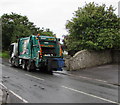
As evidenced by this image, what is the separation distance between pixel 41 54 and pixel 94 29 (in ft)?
25.4

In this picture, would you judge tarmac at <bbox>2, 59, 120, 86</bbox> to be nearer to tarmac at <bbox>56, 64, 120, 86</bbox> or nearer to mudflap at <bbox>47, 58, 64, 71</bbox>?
tarmac at <bbox>56, 64, 120, 86</bbox>

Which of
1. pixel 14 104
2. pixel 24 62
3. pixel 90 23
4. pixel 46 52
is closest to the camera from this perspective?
pixel 14 104

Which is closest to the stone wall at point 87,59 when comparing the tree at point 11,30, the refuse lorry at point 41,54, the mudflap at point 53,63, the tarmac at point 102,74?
the tarmac at point 102,74

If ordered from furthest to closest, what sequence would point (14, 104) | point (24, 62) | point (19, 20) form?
point (19, 20), point (24, 62), point (14, 104)

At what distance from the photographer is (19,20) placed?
40750mm

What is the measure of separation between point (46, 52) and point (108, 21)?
27.9 ft

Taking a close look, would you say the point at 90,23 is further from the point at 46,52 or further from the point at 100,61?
the point at 46,52

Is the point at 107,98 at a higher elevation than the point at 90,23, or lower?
lower

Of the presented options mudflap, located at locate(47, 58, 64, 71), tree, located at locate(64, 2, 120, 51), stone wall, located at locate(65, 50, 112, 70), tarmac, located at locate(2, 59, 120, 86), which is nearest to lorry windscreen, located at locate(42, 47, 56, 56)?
mudflap, located at locate(47, 58, 64, 71)

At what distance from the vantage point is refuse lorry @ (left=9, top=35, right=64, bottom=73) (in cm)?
1702

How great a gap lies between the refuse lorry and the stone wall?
2.15m

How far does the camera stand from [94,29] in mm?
22125

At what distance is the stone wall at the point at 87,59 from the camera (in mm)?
20220

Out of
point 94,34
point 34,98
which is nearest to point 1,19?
point 94,34
